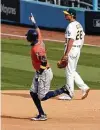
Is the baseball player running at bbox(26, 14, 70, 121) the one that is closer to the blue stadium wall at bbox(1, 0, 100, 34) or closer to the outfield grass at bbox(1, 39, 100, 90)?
the outfield grass at bbox(1, 39, 100, 90)

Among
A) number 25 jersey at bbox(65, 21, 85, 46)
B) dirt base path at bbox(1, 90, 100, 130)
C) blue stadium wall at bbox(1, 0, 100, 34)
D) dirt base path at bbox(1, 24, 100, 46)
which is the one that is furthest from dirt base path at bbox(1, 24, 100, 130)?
blue stadium wall at bbox(1, 0, 100, 34)

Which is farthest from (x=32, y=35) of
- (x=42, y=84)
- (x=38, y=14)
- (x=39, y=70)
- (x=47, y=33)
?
(x=38, y=14)

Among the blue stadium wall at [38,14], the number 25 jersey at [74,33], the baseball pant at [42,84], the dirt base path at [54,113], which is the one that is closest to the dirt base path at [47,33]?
the blue stadium wall at [38,14]

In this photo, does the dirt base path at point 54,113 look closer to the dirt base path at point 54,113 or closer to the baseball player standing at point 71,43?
the dirt base path at point 54,113

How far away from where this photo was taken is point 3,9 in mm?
31219

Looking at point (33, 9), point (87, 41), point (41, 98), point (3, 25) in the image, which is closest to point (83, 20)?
point (87, 41)

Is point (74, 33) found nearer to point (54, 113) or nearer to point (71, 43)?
point (71, 43)

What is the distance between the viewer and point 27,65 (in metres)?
18.2

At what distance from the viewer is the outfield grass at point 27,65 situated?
15.3 metres

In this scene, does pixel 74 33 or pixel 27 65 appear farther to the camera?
pixel 27 65

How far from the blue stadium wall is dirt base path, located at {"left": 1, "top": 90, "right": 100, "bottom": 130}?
13.5 meters

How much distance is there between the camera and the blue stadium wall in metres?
27.5

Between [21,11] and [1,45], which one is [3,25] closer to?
[21,11]

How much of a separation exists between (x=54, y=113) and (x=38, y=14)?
18.2m
